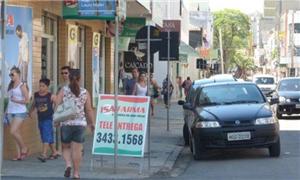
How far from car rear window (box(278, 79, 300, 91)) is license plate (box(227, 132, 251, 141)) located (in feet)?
45.0

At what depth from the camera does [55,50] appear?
16.2 metres

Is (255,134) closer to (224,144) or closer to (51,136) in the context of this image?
(224,144)

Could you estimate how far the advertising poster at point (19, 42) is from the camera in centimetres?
1286

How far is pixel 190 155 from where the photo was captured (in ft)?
50.0

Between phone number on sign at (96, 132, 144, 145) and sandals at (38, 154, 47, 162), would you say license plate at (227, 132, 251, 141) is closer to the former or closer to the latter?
phone number on sign at (96, 132, 144, 145)

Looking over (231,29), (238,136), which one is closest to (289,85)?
(238,136)

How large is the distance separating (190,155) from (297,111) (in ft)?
37.5

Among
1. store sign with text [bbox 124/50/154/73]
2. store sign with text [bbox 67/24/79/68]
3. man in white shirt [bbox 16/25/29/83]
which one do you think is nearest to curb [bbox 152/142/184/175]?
man in white shirt [bbox 16/25/29/83]

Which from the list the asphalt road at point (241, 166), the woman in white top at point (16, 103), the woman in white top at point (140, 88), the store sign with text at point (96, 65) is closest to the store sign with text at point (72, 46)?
the store sign with text at point (96, 65)

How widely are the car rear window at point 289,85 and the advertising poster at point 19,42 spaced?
15.2 m

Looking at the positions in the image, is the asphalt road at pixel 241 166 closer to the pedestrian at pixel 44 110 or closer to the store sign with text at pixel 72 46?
the pedestrian at pixel 44 110

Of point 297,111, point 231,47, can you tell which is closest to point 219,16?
point 231,47

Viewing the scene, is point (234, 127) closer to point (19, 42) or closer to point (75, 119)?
point (75, 119)

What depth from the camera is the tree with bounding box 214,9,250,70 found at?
4830 inches
